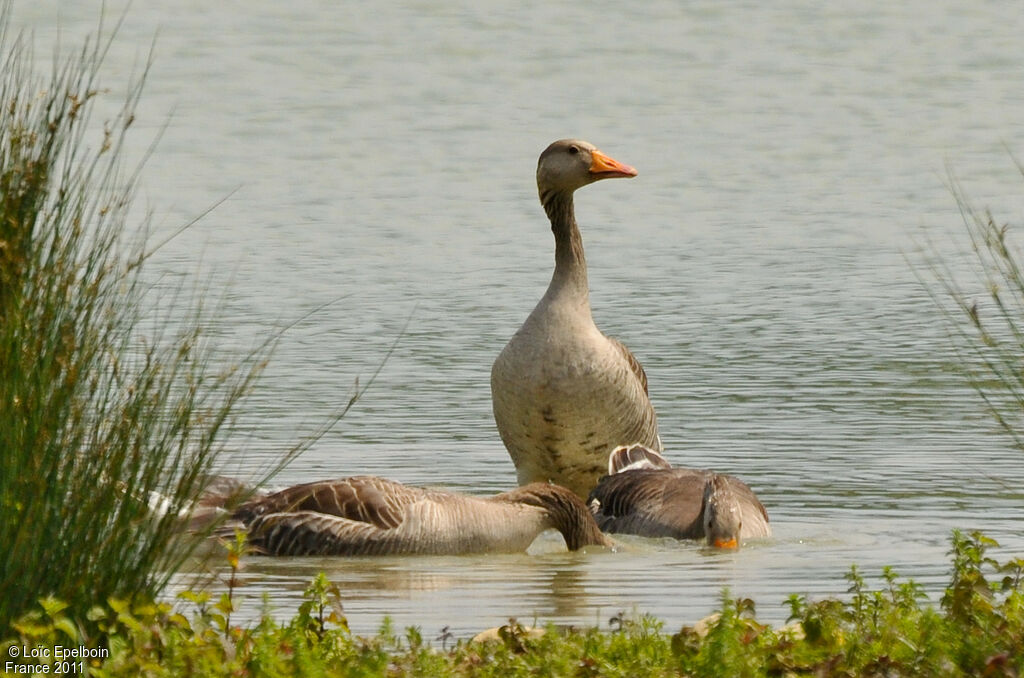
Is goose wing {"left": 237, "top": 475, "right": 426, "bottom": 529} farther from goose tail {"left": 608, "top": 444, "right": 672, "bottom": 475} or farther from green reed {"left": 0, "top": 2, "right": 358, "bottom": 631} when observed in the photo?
green reed {"left": 0, "top": 2, "right": 358, "bottom": 631}

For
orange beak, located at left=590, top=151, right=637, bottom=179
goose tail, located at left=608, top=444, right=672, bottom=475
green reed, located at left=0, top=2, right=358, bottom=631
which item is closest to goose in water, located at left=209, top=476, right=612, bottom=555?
goose tail, located at left=608, top=444, right=672, bottom=475

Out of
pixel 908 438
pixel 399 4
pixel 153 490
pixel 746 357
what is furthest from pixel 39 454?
pixel 399 4

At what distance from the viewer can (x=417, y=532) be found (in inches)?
460

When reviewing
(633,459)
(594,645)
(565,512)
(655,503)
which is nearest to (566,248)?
(633,459)

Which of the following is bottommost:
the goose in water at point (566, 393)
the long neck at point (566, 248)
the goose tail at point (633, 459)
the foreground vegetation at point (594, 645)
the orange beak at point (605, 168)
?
the foreground vegetation at point (594, 645)

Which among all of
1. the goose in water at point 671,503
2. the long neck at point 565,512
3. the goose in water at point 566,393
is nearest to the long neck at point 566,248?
the goose in water at point 566,393

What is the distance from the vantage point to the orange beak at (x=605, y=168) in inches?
560

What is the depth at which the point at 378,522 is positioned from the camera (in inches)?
462

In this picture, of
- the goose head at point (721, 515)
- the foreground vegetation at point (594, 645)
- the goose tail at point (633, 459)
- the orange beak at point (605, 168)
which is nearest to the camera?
the foreground vegetation at point (594, 645)

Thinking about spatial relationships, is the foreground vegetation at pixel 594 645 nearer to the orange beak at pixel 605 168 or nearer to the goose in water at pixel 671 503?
the goose in water at pixel 671 503

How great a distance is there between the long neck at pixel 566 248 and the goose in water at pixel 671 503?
120cm

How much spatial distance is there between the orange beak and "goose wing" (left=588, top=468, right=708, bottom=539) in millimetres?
2367

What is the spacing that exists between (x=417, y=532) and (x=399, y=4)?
36.2m

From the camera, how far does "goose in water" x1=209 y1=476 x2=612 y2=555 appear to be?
38.3 ft
